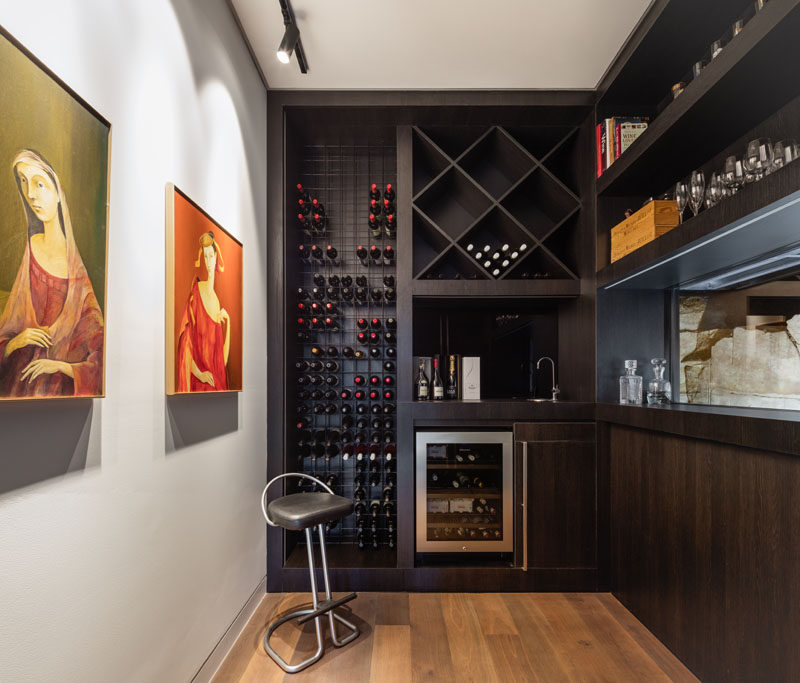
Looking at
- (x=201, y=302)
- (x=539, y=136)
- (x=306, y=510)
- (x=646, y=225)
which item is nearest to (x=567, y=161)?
(x=539, y=136)

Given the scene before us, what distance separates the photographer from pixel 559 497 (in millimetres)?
2654

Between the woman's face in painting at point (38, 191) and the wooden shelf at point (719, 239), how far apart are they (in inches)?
71.6

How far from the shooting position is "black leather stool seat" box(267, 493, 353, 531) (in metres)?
2.00

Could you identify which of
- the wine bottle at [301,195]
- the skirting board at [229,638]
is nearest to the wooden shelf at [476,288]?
the wine bottle at [301,195]

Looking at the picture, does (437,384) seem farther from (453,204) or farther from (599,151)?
(599,151)

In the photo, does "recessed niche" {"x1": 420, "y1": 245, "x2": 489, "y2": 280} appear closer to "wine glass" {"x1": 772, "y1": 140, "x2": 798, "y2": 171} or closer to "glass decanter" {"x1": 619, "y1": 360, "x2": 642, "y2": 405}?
"glass decanter" {"x1": 619, "y1": 360, "x2": 642, "y2": 405}

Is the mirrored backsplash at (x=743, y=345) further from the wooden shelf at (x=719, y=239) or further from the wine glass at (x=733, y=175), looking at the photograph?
the wine glass at (x=733, y=175)

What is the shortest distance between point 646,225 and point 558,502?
1.51m

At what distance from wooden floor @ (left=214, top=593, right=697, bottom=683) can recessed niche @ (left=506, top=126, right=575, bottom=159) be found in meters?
2.67

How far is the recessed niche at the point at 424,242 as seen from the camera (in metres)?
2.88

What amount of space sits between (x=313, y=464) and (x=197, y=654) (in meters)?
1.37

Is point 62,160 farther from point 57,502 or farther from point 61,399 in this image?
point 57,502

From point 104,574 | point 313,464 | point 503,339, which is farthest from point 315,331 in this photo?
point 104,574

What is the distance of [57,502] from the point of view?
1.04 metres
